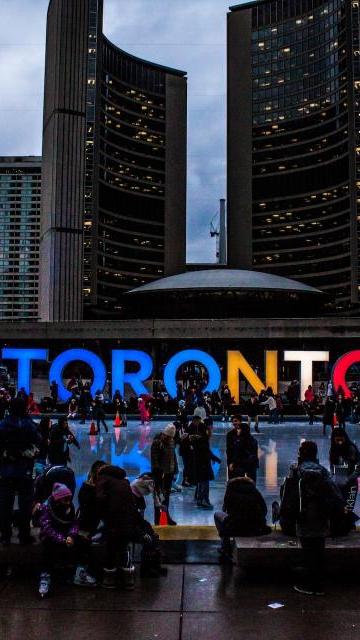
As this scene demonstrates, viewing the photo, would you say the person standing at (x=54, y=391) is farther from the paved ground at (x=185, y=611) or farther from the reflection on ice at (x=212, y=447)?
the paved ground at (x=185, y=611)

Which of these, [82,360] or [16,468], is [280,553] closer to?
[16,468]

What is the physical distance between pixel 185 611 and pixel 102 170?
114 metres

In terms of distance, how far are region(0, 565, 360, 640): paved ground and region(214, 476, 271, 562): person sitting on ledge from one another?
0.47 metres

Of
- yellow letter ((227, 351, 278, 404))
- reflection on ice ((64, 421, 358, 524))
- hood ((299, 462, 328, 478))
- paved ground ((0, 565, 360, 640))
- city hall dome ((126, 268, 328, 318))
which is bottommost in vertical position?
reflection on ice ((64, 421, 358, 524))

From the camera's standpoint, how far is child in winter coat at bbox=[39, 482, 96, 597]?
6.11 meters

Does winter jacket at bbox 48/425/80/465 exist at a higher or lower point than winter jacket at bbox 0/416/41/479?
lower

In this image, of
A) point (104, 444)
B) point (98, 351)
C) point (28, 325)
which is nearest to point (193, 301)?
point (98, 351)

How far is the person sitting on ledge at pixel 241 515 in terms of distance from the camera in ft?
22.5

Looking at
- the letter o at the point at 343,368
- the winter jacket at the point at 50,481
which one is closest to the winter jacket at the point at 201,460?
the winter jacket at the point at 50,481

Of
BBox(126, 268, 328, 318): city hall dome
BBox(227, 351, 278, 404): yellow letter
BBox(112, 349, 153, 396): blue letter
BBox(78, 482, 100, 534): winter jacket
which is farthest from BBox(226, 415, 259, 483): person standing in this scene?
BBox(126, 268, 328, 318): city hall dome

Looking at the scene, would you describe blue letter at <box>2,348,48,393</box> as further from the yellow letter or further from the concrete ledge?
the concrete ledge

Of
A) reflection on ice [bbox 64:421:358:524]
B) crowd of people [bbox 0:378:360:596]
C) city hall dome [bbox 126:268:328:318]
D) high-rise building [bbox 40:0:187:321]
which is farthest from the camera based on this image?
high-rise building [bbox 40:0:187:321]

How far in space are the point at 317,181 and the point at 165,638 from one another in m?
117

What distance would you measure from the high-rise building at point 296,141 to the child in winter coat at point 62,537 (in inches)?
4026
